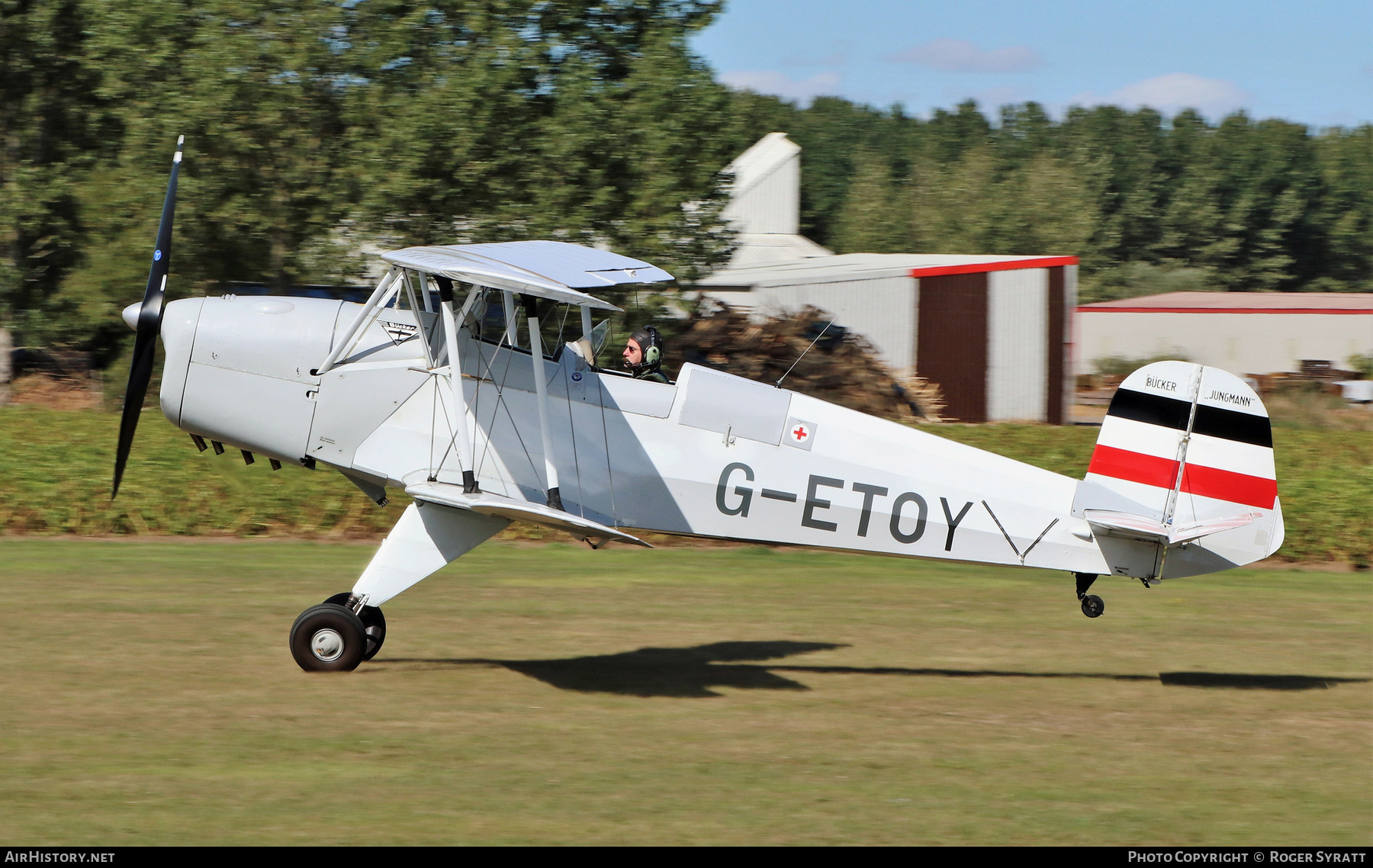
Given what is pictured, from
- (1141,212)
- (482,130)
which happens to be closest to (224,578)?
(482,130)

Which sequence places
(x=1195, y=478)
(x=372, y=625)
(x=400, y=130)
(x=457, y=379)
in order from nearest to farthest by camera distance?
(x=457, y=379)
(x=1195, y=478)
(x=372, y=625)
(x=400, y=130)

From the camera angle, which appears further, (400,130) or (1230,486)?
(400,130)

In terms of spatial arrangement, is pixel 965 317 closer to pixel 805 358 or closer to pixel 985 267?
pixel 985 267

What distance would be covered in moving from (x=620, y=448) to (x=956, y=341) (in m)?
16.4

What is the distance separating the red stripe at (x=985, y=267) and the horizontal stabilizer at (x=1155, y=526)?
15.9m

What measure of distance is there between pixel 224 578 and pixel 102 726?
5.00 m

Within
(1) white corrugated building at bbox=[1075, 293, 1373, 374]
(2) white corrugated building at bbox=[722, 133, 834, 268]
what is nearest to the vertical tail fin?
(1) white corrugated building at bbox=[1075, 293, 1373, 374]

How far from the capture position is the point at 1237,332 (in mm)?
35594

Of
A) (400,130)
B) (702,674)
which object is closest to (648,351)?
(702,674)

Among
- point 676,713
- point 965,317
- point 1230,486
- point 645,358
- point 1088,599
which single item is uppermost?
point 965,317

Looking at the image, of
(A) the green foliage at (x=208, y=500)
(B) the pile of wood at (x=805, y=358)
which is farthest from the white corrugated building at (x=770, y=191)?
(A) the green foliage at (x=208, y=500)

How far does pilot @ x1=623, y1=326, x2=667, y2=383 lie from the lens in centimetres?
852

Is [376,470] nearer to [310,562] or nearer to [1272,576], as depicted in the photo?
[310,562]

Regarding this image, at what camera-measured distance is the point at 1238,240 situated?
74.9 meters
